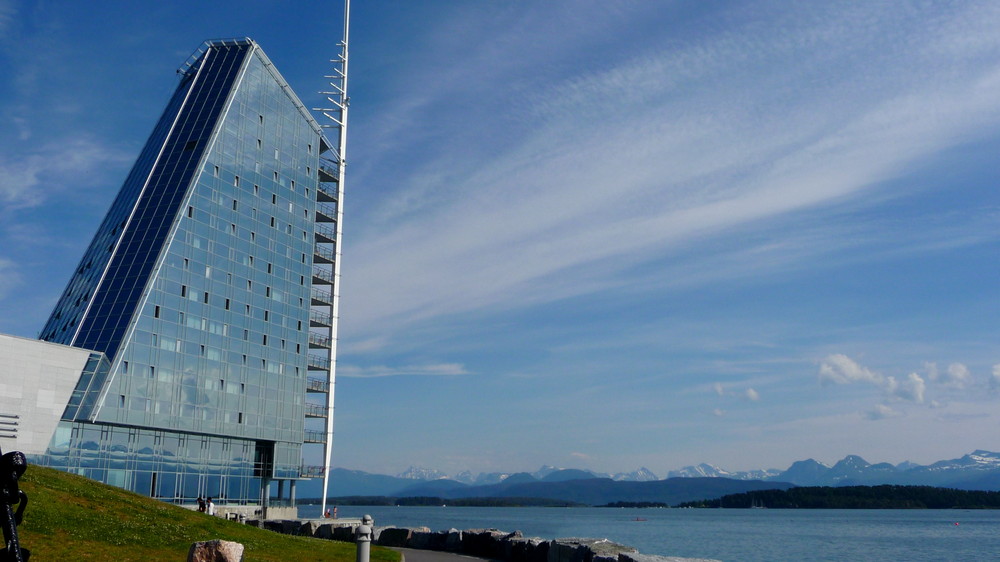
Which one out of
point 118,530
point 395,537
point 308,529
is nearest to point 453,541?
point 395,537

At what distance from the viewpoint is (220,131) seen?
A: 270ft

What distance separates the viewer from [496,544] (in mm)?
38031

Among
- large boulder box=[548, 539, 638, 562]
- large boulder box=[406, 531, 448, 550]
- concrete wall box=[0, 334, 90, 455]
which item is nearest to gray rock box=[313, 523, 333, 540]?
large boulder box=[406, 531, 448, 550]

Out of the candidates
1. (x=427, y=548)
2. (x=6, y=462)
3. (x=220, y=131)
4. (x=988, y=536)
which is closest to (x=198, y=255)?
(x=220, y=131)

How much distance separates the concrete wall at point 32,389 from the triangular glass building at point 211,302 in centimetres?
121

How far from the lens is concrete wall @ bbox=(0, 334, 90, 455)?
6178 cm

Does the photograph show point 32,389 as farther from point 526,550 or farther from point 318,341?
point 526,550

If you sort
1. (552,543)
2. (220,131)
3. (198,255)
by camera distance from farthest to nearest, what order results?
(220,131) < (198,255) < (552,543)

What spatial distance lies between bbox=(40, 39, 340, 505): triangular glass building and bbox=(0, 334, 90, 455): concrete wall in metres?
1.21

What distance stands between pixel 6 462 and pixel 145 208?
2879 inches

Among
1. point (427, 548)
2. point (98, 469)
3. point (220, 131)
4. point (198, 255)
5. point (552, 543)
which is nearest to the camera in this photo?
point (552, 543)

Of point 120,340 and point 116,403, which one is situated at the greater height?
point 120,340

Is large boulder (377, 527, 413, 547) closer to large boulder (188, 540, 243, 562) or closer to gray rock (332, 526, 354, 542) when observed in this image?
gray rock (332, 526, 354, 542)

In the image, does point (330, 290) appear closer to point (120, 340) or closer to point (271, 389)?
point (271, 389)
